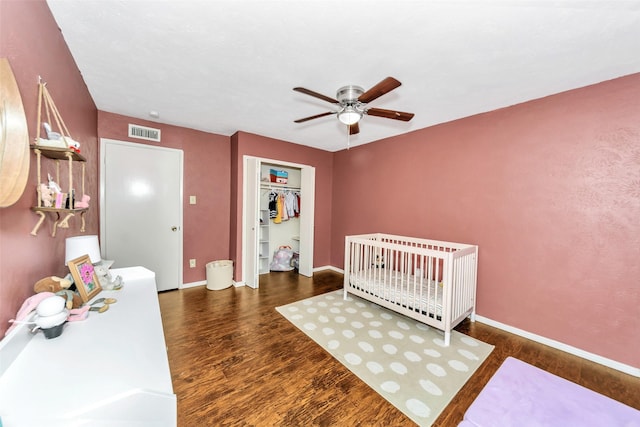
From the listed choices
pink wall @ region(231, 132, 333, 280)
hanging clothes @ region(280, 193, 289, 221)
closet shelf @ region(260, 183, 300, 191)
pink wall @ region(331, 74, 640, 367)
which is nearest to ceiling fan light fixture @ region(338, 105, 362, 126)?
pink wall @ region(331, 74, 640, 367)

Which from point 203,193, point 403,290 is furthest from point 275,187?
Answer: point 403,290

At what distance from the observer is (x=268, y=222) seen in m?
4.32

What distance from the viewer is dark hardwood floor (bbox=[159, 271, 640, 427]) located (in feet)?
4.77

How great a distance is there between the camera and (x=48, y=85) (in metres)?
1.33

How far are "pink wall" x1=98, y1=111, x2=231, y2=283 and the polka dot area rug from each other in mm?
1569

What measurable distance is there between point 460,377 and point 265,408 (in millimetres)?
1390

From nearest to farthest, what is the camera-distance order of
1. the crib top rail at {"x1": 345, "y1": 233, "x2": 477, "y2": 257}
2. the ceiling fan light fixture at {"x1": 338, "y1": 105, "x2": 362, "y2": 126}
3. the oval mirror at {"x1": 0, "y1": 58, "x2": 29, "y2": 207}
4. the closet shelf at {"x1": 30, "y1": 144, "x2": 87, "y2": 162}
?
the oval mirror at {"x1": 0, "y1": 58, "x2": 29, "y2": 207}
the closet shelf at {"x1": 30, "y1": 144, "x2": 87, "y2": 162}
the ceiling fan light fixture at {"x1": 338, "y1": 105, "x2": 362, "y2": 126}
the crib top rail at {"x1": 345, "y1": 233, "x2": 477, "y2": 257}

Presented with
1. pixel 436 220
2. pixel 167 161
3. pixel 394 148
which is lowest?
pixel 436 220

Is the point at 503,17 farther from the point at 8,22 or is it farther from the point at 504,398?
the point at 8,22

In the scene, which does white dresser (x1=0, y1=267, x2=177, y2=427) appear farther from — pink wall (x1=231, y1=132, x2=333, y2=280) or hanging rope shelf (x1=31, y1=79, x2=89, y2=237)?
pink wall (x1=231, y1=132, x2=333, y2=280)

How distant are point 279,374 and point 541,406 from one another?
58.8 inches

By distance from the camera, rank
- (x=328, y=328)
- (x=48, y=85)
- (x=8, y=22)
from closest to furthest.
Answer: (x=8, y=22), (x=48, y=85), (x=328, y=328)

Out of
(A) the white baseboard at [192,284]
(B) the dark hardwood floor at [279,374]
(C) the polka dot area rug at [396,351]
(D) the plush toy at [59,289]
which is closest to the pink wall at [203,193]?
(A) the white baseboard at [192,284]

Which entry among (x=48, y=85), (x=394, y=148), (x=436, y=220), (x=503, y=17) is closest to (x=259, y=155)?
(x=394, y=148)
